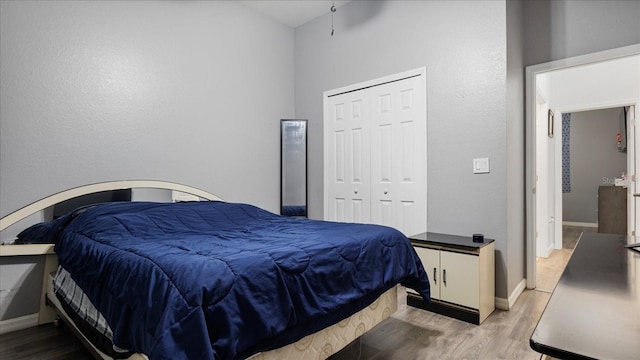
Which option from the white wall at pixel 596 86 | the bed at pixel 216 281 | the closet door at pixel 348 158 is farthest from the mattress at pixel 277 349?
the white wall at pixel 596 86

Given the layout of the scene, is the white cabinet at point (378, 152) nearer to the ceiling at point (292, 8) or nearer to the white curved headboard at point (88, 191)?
the ceiling at point (292, 8)

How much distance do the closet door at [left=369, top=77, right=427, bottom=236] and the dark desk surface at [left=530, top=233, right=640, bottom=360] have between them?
2257mm

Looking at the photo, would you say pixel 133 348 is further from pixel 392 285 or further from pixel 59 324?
pixel 59 324

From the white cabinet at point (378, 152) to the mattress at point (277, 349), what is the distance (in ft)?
4.41

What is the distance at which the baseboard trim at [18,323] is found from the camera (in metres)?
2.41

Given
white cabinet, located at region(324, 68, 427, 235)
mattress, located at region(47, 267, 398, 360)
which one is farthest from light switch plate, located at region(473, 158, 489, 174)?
mattress, located at region(47, 267, 398, 360)

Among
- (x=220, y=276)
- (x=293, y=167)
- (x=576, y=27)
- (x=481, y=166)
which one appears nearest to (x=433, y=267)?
(x=481, y=166)

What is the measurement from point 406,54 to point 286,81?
1567mm

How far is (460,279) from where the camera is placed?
259 centimetres

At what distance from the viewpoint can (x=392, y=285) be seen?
2.06 m

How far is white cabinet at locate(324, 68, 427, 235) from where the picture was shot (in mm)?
3279

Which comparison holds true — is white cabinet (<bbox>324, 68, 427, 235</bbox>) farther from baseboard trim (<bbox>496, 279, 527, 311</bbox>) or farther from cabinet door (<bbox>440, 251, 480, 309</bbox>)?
baseboard trim (<bbox>496, 279, 527, 311</bbox>)

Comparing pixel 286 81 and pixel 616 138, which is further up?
pixel 286 81

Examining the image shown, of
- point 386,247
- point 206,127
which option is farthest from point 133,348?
point 206,127
